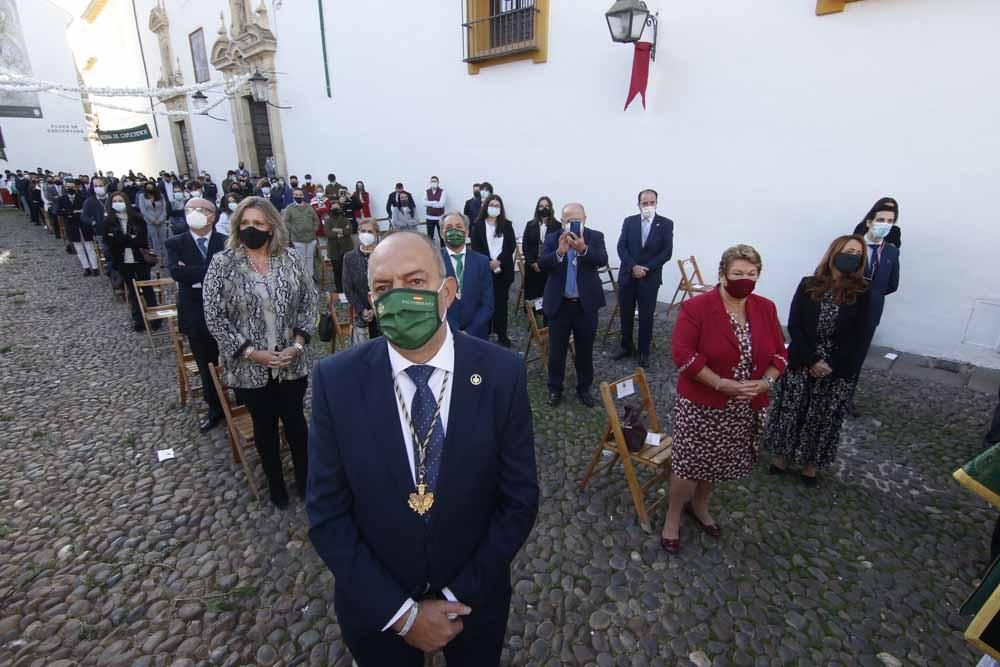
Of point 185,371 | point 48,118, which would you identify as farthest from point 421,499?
point 48,118

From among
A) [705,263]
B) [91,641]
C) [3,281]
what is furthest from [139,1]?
[91,641]

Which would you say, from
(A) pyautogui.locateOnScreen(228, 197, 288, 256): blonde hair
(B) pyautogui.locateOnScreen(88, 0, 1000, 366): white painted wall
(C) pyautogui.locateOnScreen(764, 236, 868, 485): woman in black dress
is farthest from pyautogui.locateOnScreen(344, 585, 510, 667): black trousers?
(B) pyautogui.locateOnScreen(88, 0, 1000, 366): white painted wall

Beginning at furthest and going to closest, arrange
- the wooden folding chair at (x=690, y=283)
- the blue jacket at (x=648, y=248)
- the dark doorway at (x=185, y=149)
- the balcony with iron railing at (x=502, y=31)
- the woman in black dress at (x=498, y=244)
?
the dark doorway at (x=185, y=149)
the balcony with iron railing at (x=502, y=31)
the wooden folding chair at (x=690, y=283)
the woman in black dress at (x=498, y=244)
the blue jacket at (x=648, y=248)

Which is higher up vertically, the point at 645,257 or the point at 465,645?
the point at 645,257

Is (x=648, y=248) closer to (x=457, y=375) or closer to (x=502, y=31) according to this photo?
(x=457, y=375)

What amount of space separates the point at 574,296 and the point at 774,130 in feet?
13.2

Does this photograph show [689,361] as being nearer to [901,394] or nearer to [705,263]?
[901,394]

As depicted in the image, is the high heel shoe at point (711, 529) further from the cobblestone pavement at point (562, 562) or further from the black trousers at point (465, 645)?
the black trousers at point (465, 645)

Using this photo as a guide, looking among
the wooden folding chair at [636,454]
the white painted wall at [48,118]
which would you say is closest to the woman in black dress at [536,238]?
the wooden folding chair at [636,454]

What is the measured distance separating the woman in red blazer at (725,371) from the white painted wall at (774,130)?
450 cm

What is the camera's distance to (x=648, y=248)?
609 centimetres

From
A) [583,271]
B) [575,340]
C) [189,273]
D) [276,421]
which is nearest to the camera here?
[276,421]

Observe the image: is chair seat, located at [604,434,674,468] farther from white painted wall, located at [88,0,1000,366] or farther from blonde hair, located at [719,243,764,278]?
white painted wall, located at [88,0,1000,366]

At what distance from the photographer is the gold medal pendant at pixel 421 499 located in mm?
1606
